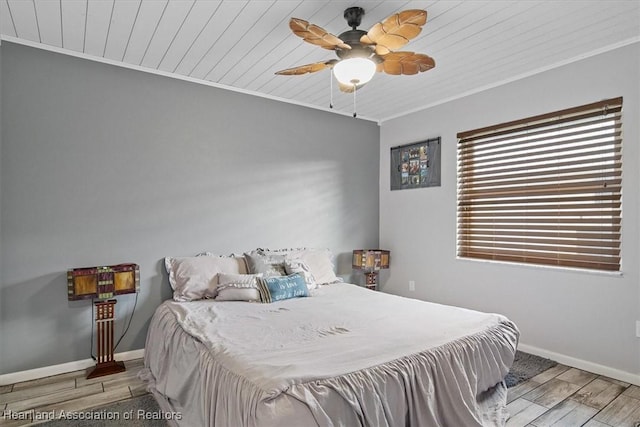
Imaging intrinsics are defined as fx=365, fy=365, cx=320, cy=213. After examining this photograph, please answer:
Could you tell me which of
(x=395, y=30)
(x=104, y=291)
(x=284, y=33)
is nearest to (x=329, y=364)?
(x=395, y=30)

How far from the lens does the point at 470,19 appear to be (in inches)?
91.4

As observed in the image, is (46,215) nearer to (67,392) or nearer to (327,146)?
(67,392)

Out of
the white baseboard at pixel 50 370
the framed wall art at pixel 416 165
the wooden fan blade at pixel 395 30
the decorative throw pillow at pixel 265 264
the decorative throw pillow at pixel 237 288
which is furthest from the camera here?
the framed wall art at pixel 416 165

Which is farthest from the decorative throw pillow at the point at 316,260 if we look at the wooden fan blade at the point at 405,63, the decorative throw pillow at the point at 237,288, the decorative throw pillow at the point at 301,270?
the wooden fan blade at the point at 405,63

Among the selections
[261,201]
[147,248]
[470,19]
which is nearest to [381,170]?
[261,201]

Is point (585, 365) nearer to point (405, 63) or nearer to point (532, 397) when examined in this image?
point (532, 397)

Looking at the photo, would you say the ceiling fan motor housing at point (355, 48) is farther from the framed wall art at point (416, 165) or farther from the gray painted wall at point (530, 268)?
the framed wall art at point (416, 165)

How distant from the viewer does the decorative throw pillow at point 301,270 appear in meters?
3.35

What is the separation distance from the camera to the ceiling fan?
6.30 feet

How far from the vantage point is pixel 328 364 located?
168 centimetres

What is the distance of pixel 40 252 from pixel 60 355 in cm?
81

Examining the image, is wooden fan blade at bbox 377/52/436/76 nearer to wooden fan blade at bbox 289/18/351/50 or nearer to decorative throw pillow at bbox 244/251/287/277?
wooden fan blade at bbox 289/18/351/50

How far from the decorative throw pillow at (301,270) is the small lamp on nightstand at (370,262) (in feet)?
2.69

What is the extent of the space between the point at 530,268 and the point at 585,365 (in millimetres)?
822
